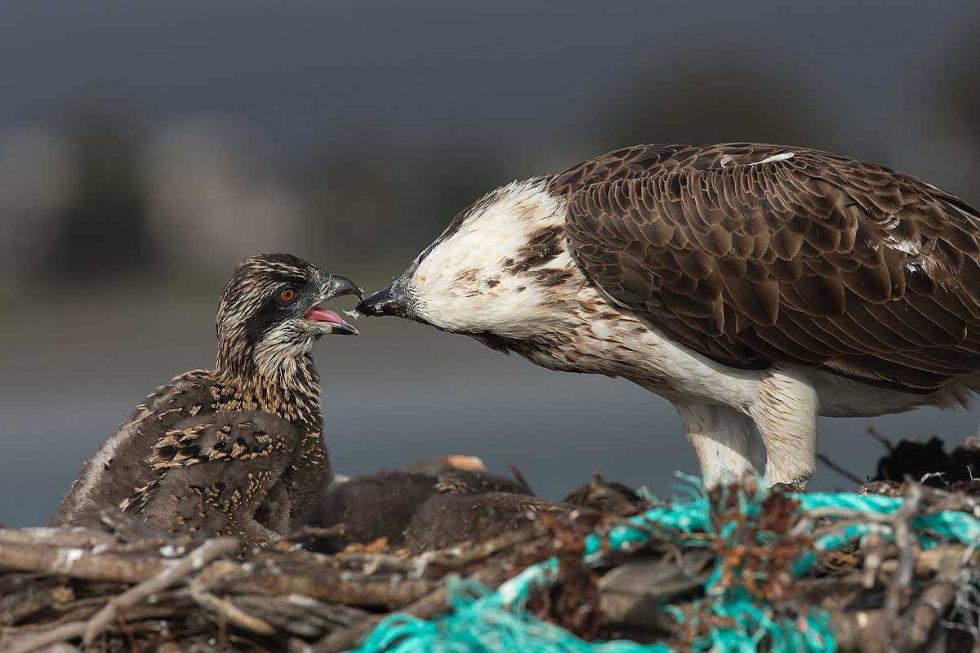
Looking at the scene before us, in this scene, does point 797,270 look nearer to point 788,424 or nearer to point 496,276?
point 788,424

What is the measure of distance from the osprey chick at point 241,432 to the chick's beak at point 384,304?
21 centimetres

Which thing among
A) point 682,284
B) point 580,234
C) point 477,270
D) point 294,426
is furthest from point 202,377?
point 682,284

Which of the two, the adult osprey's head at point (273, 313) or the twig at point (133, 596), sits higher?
the adult osprey's head at point (273, 313)

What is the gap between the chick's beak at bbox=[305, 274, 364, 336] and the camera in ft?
21.5

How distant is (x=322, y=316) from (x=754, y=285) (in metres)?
2.24

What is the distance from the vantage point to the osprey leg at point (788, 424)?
5844mm

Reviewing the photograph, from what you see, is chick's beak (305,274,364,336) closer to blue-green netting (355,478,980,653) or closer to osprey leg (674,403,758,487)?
osprey leg (674,403,758,487)

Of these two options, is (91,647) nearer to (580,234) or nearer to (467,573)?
(467,573)

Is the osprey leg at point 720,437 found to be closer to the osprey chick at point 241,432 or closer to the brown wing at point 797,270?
the brown wing at point 797,270

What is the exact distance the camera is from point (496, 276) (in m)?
6.03

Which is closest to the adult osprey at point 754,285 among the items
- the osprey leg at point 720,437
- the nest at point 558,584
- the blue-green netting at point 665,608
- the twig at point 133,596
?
the osprey leg at point 720,437

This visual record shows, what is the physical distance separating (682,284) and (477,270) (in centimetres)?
99

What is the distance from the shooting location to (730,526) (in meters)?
3.62

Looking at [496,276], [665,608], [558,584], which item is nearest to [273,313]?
[496,276]
